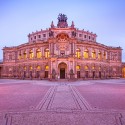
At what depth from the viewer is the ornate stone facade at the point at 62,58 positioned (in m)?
49.2

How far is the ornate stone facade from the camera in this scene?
161ft

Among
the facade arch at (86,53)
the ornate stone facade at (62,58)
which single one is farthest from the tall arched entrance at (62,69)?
the facade arch at (86,53)

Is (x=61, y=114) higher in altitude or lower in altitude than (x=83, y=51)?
lower

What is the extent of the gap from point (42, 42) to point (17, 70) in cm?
1793

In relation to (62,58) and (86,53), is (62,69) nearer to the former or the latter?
(62,58)

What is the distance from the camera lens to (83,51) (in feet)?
179

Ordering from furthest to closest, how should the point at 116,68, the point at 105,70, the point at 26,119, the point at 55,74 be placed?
1. the point at 116,68
2. the point at 105,70
3. the point at 55,74
4. the point at 26,119

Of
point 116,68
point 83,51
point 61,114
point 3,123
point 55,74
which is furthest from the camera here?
point 116,68

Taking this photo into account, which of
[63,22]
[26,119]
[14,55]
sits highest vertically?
[63,22]

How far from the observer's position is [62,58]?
48000 millimetres

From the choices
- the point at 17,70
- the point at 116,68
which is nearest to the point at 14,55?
the point at 17,70

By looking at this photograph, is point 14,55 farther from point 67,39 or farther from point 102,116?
point 102,116

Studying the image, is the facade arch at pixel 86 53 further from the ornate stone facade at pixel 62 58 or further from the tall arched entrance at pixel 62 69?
the tall arched entrance at pixel 62 69

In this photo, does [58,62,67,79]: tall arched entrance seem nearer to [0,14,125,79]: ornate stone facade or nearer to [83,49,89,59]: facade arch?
[0,14,125,79]: ornate stone facade
